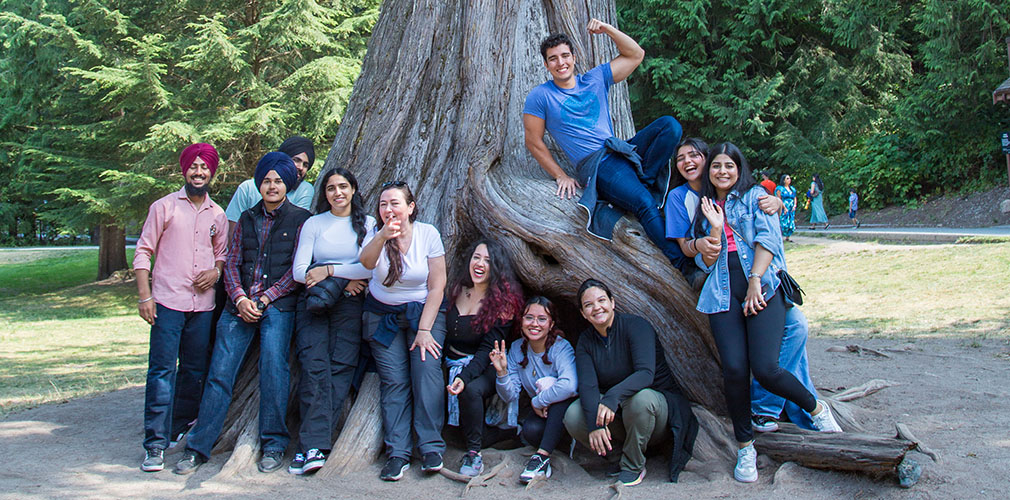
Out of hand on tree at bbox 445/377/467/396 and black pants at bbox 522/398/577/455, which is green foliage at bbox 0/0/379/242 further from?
black pants at bbox 522/398/577/455

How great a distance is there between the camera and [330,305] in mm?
4539

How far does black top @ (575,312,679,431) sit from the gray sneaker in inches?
26.5

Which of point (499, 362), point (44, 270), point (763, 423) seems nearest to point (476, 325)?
point (499, 362)

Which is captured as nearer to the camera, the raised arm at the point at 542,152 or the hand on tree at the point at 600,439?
the hand on tree at the point at 600,439

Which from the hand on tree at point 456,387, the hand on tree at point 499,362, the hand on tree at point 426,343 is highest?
the hand on tree at point 426,343

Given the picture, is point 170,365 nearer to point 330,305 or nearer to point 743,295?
point 330,305

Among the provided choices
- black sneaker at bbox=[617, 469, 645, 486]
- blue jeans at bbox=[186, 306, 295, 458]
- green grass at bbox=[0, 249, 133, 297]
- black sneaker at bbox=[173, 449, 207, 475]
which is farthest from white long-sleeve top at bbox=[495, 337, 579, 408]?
green grass at bbox=[0, 249, 133, 297]

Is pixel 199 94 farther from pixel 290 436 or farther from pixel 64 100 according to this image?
pixel 290 436

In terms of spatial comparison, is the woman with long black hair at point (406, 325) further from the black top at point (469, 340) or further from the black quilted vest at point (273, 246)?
the black quilted vest at point (273, 246)

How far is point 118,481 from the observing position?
14.0ft

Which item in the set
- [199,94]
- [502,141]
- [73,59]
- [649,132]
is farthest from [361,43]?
[649,132]

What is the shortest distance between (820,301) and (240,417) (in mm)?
8690

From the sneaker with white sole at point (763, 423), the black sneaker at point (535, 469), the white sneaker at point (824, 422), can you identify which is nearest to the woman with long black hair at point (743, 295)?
the white sneaker at point (824, 422)

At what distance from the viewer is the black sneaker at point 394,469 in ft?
14.0
